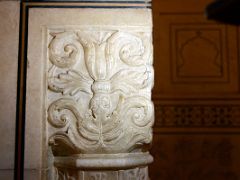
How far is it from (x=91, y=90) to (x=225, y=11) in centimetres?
50

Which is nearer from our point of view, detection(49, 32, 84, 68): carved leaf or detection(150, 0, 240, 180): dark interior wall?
detection(49, 32, 84, 68): carved leaf

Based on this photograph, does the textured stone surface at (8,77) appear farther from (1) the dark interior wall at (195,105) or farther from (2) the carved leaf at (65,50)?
(1) the dark interior wall at (195,105)

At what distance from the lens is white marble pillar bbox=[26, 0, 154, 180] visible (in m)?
0.88

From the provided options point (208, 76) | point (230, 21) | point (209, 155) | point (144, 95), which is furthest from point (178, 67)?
point (230, 21)

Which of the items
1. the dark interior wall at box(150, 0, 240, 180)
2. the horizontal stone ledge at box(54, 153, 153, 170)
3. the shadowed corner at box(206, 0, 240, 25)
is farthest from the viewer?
the dark interior wall at box(150, 0, 240, 180)

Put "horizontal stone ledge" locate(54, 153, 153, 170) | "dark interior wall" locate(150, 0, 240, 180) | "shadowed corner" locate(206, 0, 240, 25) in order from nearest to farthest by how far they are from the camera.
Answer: "shadowed corner" locate(206, 0, 240, 25)
"horizontal stone ledge" locate(54, 153, 153, 170)
"dark interior wall" locate(150, 0, 240, 180)

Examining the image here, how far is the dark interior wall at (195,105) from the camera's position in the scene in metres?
2.06

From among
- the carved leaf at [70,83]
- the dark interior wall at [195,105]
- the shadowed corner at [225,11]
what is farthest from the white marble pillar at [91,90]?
the dark interior wall at [195,105]

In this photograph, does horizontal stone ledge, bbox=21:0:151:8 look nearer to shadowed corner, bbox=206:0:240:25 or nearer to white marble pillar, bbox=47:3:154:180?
white marble pillar, bbox=47:3:154:180

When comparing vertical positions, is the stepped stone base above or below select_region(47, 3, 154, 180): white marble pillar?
below

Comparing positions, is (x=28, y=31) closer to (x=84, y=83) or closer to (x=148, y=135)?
(x=84, y=83)

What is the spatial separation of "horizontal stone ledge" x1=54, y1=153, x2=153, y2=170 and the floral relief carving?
0.01m

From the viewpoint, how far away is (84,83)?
89cm

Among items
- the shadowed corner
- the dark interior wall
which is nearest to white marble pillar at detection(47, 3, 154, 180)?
the shadowed corner
